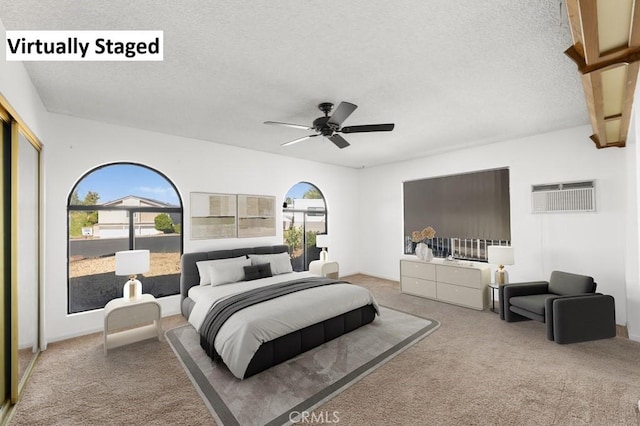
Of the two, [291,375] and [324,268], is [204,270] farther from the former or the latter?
[324,268]

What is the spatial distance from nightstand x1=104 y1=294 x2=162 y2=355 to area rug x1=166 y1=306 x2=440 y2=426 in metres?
0.29

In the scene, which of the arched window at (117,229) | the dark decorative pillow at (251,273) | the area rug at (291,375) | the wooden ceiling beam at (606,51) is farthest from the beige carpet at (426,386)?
the wooden ceiling beam at (606,51)

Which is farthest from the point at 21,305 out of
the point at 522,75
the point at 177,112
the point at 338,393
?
the point at 522,75

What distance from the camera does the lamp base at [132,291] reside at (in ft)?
11.0

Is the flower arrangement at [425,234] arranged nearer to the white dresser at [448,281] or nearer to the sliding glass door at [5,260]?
the white dresser at [448,281]

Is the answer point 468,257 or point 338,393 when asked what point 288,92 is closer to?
point 338,393

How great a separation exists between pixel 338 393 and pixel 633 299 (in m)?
3.86

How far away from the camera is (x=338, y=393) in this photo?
7.64ft

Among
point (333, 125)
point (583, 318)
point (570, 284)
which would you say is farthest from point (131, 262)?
point (570, 284)

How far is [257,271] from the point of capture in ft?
14.1

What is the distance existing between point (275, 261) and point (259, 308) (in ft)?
5.97

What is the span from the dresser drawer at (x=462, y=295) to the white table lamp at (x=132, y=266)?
473cm

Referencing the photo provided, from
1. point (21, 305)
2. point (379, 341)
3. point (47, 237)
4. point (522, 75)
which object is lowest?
point (379, 341)

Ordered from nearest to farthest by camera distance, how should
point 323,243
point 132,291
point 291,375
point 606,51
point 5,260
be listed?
point 606,51
point 5,260
point 291,375
point 132,291
point 323,243
